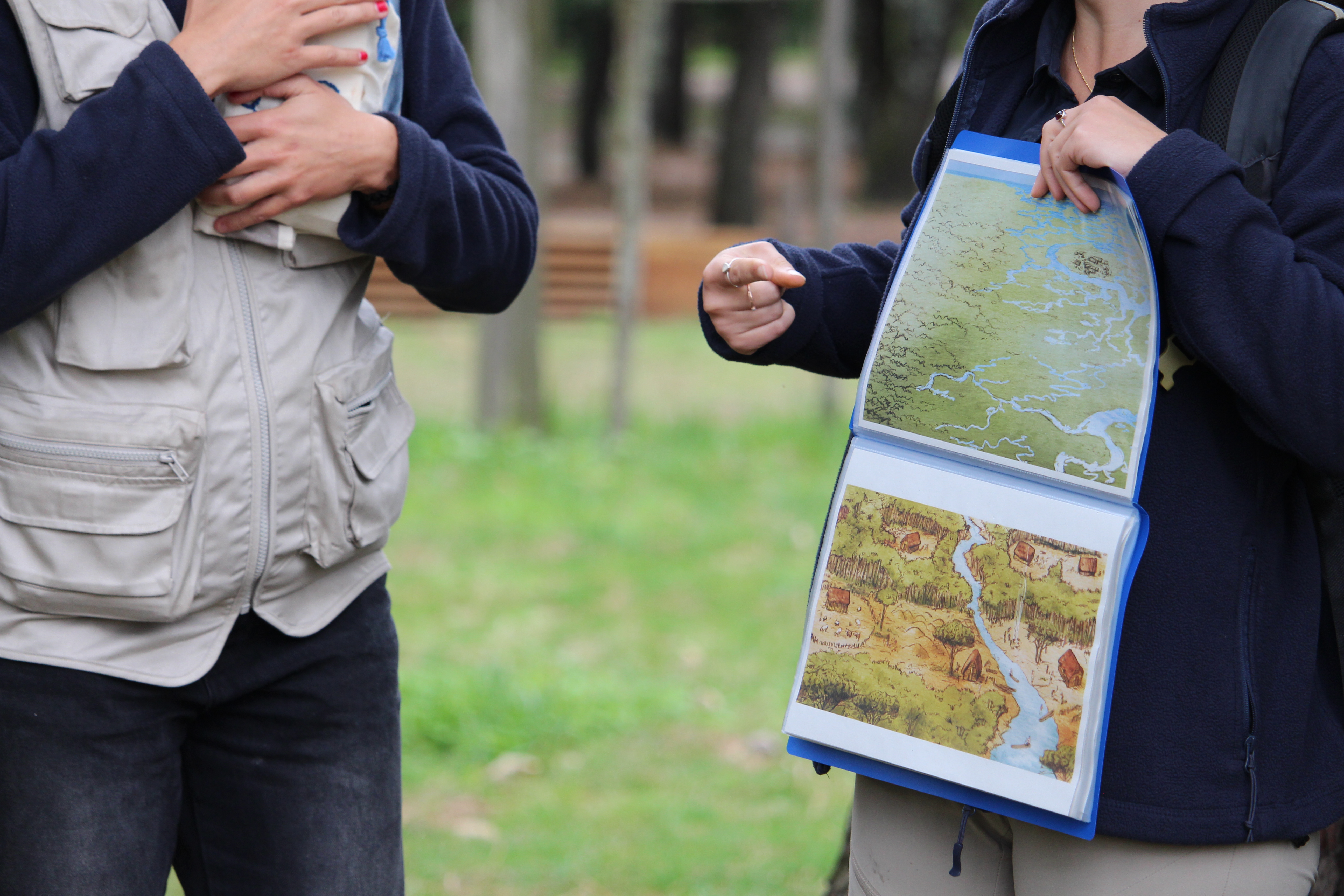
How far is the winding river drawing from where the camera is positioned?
4.70ft

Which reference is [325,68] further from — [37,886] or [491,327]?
[491,327]

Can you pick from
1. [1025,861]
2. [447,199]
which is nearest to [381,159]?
[447,199]

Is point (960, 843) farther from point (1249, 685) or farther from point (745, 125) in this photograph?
point (745, 125)

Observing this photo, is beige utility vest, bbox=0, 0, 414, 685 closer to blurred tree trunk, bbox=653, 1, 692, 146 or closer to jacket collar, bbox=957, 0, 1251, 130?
jacket collar, bbox=957, 0, 1251, 130

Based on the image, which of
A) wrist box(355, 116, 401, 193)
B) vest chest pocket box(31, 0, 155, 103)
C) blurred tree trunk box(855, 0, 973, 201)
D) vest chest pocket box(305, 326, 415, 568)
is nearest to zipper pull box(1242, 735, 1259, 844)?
vest chest pocket box(305, 326, 415, 568)

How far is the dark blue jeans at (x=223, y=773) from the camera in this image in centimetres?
160

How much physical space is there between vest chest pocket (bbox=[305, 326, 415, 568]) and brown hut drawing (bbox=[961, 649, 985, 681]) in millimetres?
745

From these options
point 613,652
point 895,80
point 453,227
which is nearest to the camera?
point 453,227

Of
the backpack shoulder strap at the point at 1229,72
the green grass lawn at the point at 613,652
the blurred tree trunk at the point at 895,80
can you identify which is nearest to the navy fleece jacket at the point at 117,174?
the backpack shoulder strap at the point at 1229,72

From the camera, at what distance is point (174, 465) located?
61.6 inches

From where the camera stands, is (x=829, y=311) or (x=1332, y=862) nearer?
(x=829, y=311)

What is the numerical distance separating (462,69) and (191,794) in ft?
3.39

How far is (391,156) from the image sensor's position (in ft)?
5.63

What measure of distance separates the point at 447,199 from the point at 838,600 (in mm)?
707
